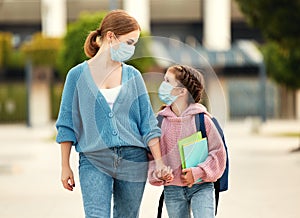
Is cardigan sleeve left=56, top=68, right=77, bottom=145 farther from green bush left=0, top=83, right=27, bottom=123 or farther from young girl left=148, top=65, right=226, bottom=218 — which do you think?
green bush left=0, top=83, right=27, bottom=123

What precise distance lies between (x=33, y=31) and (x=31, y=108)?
1004 cm

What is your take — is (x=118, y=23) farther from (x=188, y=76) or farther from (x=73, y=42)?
(x=73, y=42)

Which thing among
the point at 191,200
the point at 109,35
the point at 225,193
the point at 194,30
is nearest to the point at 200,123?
the point at 191,200

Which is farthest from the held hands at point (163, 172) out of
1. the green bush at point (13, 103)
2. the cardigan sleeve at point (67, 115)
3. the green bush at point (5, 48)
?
the green bush at point (13, 103)

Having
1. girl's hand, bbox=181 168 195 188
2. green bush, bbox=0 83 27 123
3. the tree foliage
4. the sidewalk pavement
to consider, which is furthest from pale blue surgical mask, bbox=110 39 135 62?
green bush, bbox=0 83 27 123

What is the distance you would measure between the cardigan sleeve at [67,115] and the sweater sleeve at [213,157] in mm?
755

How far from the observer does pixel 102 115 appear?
512cm

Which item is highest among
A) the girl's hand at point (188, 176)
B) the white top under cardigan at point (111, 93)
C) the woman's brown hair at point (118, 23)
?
the woman's brown hair at point (118, 23)

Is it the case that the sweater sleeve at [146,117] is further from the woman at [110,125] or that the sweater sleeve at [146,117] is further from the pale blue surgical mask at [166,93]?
the pale blue surgical mask at [166,93]

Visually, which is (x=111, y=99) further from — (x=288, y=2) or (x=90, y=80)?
(x=288, y=2)

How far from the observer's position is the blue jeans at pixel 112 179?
5.08m

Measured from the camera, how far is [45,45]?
39344 millimetres

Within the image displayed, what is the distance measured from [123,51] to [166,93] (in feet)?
1.31

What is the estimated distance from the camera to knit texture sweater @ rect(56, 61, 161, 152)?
5.11 m
